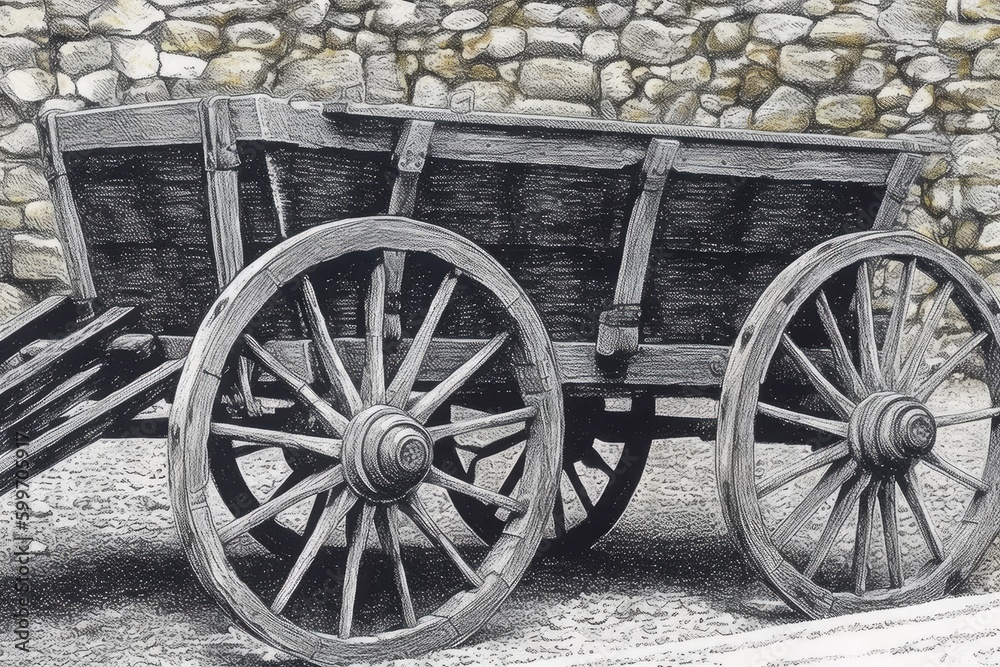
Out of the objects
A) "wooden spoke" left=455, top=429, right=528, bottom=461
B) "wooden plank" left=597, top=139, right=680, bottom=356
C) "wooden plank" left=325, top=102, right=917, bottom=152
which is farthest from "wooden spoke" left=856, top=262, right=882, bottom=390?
"wooden spoke" left=455, top=429, right=528, bottom=461

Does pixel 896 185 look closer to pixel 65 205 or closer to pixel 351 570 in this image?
pixel 351 570

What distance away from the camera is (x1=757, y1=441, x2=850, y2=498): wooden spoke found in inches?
103

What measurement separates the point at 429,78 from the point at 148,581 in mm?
2253

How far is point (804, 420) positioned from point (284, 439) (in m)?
1.26

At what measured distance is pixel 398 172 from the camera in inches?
93.7

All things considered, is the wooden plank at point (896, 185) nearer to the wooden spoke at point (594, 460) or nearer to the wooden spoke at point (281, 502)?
the wooden spoke at point (594, 460)

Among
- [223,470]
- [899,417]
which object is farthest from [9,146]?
[899,417]

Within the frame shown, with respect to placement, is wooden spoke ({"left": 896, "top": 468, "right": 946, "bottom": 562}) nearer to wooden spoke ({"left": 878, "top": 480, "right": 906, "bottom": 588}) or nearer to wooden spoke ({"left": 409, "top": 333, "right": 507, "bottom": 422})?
wooden spoke ({"left": 878, "top": 480, "right": 906, "bottom": 588})

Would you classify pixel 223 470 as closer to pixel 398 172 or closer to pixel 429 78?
pixel 398 172

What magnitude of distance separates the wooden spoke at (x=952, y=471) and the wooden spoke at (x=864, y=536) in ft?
0.49

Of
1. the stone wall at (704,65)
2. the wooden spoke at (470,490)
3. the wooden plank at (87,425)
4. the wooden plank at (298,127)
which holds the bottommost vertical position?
the wooden spoke at (470,490)

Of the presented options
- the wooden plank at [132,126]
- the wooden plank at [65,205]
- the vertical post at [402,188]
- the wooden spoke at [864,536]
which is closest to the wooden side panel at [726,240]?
the wooden spoke at [864,536]

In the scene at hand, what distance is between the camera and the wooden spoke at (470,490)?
2.40 meters

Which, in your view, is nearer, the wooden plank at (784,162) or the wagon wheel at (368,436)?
the wagon wheel at (368,436)
